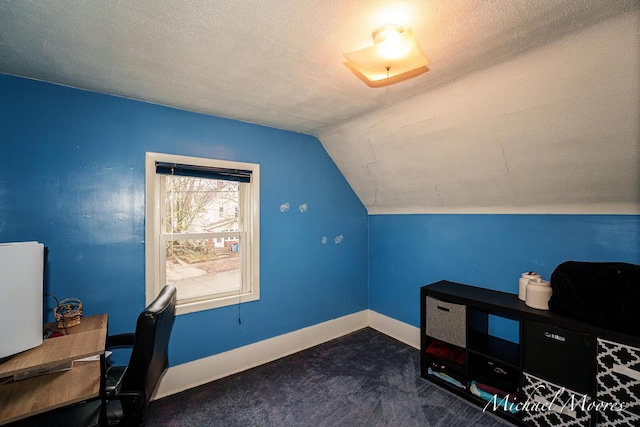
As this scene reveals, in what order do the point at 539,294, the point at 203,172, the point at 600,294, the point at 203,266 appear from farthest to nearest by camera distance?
the point at 203,266, the point at 203,172, the point at 539,294, the point at 600,294

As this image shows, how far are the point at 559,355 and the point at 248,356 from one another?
91.5 inches

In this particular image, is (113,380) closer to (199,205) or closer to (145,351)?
(145,351)

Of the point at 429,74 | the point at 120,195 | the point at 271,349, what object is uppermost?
the point at 429,74

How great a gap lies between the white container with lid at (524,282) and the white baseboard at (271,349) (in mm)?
1147

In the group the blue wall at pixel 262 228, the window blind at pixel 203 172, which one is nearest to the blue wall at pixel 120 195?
the blue wall at pixel 262 228

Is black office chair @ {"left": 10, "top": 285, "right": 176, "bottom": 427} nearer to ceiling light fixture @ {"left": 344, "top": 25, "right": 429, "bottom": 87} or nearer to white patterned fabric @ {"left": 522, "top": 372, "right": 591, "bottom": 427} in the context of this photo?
ceiling light fixture @ {"left": 344, "top": 25, "right": 429, "bottom": 87}

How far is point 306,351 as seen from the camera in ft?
9.56

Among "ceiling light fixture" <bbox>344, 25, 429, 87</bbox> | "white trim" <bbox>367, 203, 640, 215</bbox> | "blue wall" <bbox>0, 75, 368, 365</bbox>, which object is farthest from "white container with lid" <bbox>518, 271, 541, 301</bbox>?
"blue wall" <bbox>0, 75, 368, 365</bbox>

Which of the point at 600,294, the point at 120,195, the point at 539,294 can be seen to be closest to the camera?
the point at 600,294

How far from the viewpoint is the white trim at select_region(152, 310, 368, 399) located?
2.24 metres

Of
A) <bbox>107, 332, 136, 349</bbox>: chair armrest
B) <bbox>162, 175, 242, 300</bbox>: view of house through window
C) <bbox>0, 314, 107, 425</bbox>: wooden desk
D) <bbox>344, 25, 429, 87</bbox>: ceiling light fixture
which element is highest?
<bbox>344, 25, 429, 87</bbox>: ceiling light fixture

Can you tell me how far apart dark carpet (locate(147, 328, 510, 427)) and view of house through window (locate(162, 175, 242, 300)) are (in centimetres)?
77

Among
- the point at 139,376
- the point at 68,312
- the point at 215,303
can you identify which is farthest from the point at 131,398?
the point at 215,303

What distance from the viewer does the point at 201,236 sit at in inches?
96.5
